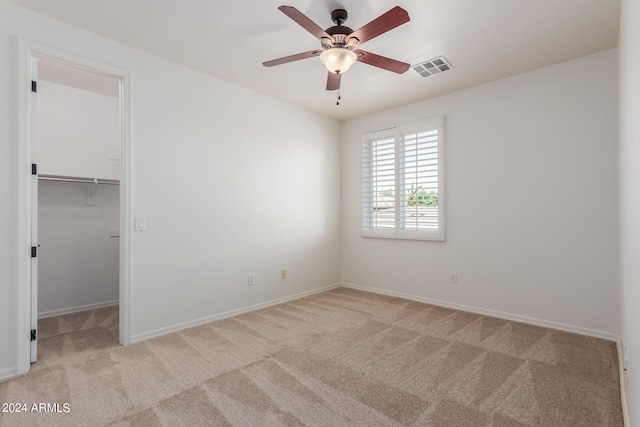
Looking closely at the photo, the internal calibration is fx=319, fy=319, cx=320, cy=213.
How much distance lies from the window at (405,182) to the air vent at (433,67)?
82 cm

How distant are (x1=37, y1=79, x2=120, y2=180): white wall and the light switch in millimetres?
1680

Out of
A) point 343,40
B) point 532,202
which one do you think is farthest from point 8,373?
point 532,202

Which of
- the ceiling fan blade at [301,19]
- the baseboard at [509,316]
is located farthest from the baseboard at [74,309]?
the ceiling fan blade at [301,19]

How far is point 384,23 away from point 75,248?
451 centimetres

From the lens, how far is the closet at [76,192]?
152 inches

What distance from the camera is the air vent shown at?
10.8 feet

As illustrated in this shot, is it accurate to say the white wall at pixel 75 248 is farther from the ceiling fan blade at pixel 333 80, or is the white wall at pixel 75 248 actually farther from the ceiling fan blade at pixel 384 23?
the ceiling fan blade at pixel 384 23

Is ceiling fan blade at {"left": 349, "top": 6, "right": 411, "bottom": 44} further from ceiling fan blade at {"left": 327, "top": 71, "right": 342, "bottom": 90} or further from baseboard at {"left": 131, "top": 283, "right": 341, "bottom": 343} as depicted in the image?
baseboard at {"left": 131, "top": 283, "right": 341, "bottom": 343}

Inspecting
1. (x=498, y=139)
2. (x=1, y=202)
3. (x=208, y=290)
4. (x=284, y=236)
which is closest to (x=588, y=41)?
(x=498, y=139)

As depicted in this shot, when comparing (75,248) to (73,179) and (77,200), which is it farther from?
(73,179)

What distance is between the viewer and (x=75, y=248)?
4176 mm

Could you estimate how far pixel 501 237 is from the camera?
3.75 metres

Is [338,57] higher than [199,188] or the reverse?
higher

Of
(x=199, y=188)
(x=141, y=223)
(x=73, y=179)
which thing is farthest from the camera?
(x=73, y=179)
